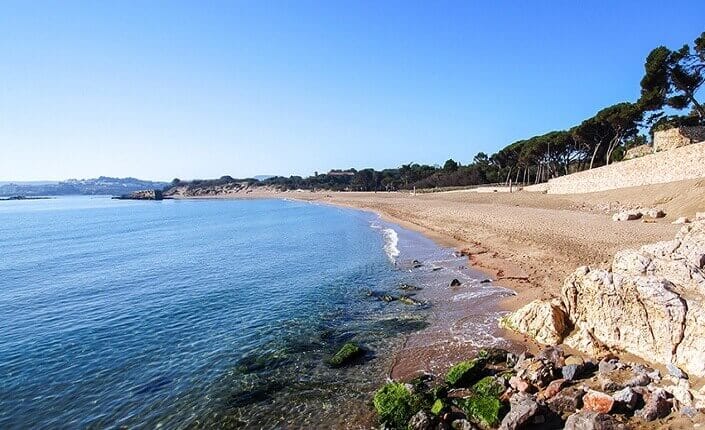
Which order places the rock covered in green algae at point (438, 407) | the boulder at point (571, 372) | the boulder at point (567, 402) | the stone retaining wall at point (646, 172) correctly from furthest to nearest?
the stone retaining wall at point (646, 172), the boulder at point (571, 372), the rock covered in green algae at point (438, 407), the boulder at point (567, 402)

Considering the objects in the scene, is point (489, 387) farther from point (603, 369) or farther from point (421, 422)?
point (603, 369)

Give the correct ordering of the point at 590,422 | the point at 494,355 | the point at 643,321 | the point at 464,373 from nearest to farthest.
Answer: the point at 590,422
the point at 643,321
the point at 464,373
the point at 494,355

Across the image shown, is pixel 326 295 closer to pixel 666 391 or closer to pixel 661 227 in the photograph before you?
pixel 666 391

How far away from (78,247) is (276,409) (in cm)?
3645

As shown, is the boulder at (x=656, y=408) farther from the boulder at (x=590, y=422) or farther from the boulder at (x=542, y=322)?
the boulder at (x=542, y=322)

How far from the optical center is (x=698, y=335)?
287 inches

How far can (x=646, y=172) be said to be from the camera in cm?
3709

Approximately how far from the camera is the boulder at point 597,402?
22.6 ft

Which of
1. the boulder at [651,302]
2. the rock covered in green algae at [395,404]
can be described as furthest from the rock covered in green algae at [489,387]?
the boulder at [651,302]

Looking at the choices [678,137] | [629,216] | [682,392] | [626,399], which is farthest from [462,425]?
[678,137]

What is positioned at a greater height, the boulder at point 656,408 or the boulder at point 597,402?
the boulder at point 656,408

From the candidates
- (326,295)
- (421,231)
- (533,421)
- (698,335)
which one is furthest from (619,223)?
(533,421)

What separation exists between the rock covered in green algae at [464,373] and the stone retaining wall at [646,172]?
31340 mm

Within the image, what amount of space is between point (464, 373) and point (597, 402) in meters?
2.80
